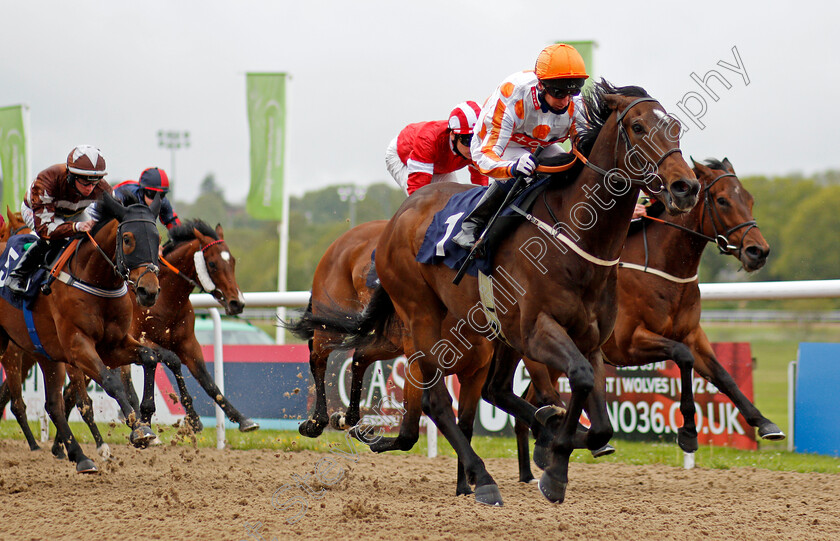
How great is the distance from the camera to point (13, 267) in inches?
252

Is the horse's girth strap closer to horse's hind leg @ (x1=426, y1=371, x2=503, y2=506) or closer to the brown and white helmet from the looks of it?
the brown and white helmet

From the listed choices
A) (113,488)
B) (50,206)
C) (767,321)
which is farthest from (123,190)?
(767,321)

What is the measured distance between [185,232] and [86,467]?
2.30m

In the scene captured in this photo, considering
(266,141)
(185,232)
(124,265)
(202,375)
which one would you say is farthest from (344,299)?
(266,141)

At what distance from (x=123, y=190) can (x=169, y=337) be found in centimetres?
155

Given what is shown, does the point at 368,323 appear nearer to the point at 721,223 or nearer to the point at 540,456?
the point at 540,456

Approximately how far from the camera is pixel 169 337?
22.9ft

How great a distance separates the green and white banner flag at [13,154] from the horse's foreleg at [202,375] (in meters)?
8.57

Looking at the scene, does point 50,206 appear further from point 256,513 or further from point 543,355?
point 543,355

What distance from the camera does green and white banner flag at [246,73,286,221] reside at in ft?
47.3

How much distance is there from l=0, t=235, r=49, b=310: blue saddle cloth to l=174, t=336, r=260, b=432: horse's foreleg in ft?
4.14

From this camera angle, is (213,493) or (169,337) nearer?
(213,493)

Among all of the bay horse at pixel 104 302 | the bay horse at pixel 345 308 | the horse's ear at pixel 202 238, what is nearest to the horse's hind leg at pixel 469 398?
the bay horse at pixel 345 308

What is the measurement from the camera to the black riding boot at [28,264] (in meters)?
6.22
